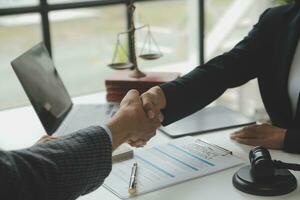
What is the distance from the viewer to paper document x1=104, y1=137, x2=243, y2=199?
4.22ft

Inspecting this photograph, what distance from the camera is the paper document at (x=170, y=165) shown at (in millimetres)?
1285

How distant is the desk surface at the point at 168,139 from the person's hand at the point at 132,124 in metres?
0.08

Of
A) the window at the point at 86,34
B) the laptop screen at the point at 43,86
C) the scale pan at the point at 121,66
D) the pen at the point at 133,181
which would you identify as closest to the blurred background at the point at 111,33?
the window at the point at 86,34

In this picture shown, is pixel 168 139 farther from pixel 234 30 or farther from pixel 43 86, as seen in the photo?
pixel 234 30

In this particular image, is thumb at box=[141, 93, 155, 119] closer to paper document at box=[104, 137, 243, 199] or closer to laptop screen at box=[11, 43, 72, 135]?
paper document at box=[104, 137, 243, 199]

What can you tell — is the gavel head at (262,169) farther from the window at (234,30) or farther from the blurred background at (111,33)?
the window at (234,30)

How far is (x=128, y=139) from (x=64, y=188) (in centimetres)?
38

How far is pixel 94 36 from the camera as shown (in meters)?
5.68

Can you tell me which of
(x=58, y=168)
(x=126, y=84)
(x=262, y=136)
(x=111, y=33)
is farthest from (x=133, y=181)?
(x=111, y=33)

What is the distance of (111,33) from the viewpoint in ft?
10.5

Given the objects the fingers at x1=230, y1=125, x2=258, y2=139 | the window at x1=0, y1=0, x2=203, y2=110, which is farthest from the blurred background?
the fingers at x1=230, y1=125, x2=258, y2=139

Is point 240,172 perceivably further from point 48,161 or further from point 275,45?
point 275,45

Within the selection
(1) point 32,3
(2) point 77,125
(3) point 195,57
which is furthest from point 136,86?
(3) point 195,57

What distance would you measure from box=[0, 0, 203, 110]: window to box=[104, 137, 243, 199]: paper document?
2.06 feet
